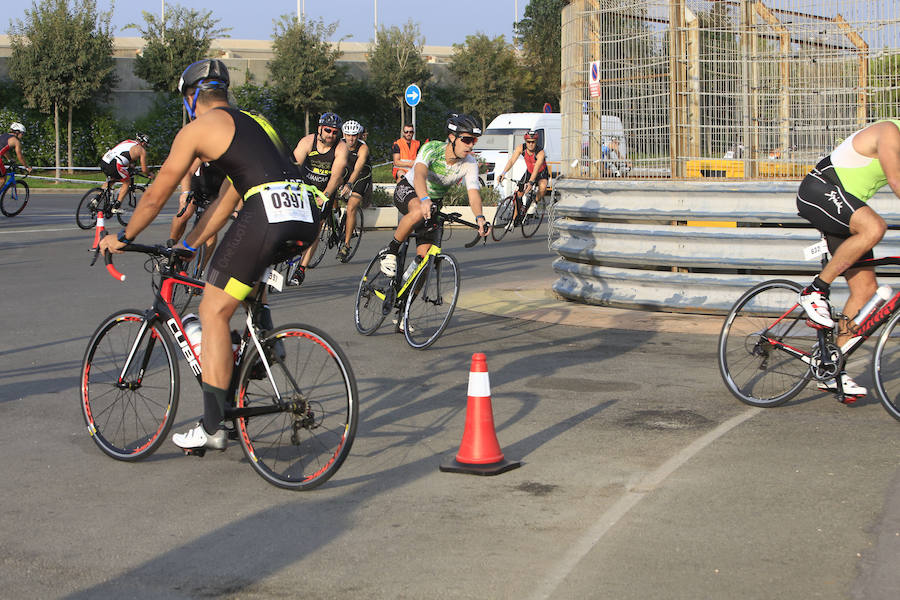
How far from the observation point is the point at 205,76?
5.65 meters

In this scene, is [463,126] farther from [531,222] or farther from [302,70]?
[302,70]

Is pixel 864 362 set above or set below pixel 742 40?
below

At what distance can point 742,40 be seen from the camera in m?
10.7

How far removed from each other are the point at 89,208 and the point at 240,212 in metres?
16.1

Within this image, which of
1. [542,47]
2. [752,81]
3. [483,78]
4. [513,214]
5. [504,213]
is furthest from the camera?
[542,47]

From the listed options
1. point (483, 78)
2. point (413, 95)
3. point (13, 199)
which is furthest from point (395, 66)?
point (13, 199)

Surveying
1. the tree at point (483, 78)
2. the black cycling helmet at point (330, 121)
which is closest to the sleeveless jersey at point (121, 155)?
the black cycling helmet at point (330, 121)

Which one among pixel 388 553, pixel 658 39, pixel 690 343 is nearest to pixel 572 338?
pixel 690 343

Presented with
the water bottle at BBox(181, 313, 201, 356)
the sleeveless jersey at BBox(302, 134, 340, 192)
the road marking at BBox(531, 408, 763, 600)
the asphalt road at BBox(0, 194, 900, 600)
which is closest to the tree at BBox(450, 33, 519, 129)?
the sleeveless jersey at BBox(302, 134, 340, 192)

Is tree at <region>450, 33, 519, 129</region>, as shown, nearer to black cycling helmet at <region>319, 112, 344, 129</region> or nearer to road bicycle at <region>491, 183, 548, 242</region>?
road bicycle at <region>491, 183, 548, 242</region>

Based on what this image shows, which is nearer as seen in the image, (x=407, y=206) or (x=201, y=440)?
(x=201, y=440)

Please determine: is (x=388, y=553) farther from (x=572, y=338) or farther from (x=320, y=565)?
A: (x=572, y=338)

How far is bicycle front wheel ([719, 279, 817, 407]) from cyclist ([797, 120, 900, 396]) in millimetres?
168

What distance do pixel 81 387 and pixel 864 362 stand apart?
5640 millimetres
